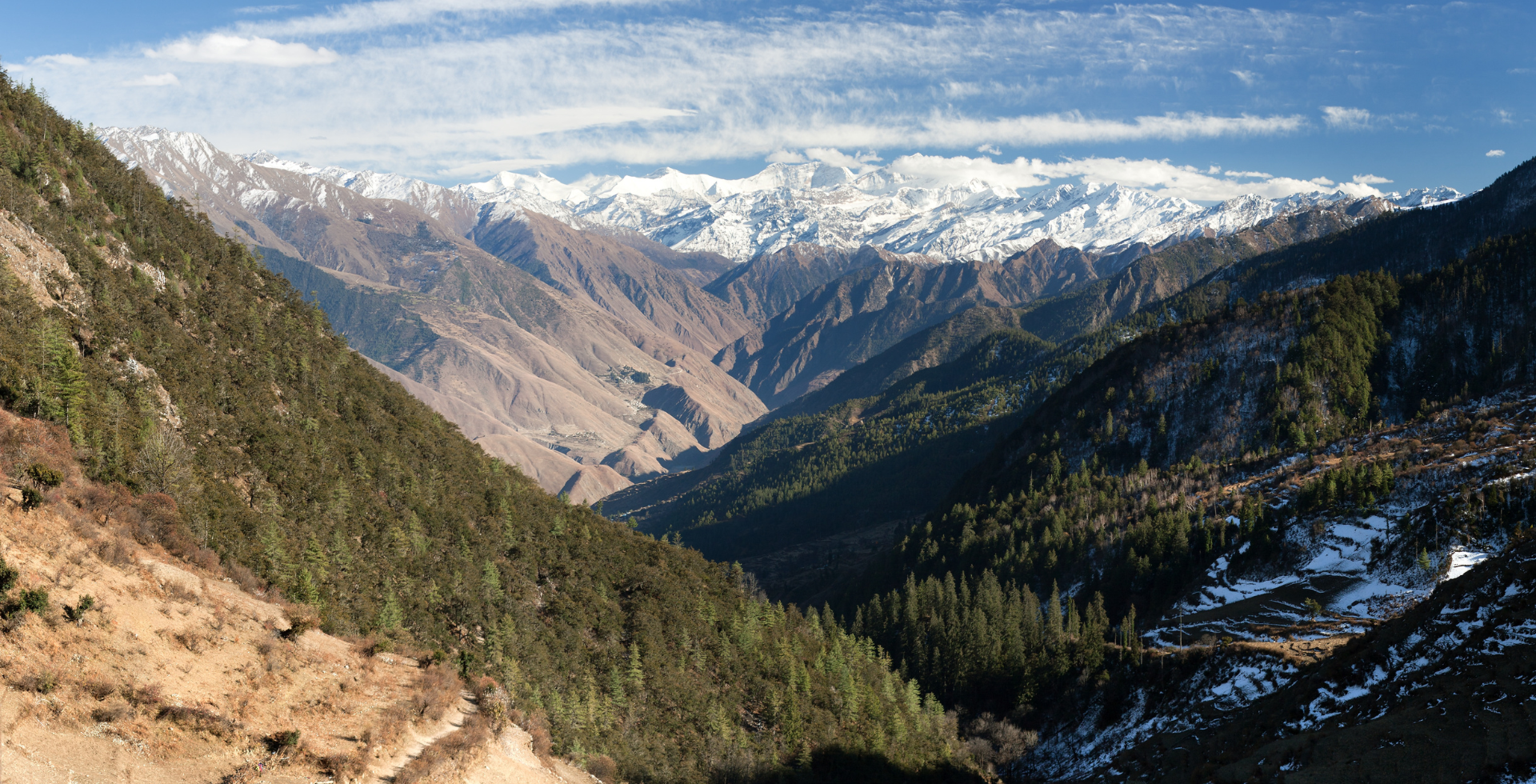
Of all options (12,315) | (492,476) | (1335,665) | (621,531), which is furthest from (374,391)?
(1335,665)

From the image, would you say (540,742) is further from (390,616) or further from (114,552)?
(114,552)

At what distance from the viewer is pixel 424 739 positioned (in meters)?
45.8

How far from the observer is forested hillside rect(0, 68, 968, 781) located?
58.2 m

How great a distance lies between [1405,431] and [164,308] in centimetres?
21220

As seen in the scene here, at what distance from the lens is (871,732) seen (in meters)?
109

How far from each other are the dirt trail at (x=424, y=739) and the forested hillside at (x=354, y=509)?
27.8ft

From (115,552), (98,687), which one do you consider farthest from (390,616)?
(98,687)

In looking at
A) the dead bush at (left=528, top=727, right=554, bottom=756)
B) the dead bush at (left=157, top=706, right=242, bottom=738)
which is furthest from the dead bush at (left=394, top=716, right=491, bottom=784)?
the dead bush at (left=157, top=706, right=242, bottom=738)

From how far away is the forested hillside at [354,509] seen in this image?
5822 centimetres

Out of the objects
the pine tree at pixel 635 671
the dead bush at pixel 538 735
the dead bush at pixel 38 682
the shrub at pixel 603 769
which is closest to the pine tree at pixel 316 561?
the dead bush at pixel 538 735

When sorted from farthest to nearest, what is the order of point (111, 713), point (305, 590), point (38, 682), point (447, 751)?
1. point (305, 590)
2. point (447, 751)
3. point (111, 713)
4. point (38, 682)

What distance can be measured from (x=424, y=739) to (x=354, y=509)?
39.2m

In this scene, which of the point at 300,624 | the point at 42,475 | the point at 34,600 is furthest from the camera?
the point at 300,624

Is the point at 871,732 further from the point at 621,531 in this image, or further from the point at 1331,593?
the point at 1331,593
